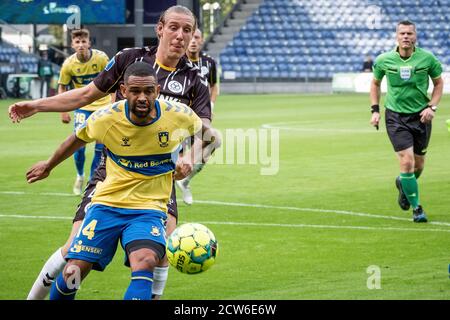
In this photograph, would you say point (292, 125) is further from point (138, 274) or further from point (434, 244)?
point (138, 274)

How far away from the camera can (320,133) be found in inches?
1001

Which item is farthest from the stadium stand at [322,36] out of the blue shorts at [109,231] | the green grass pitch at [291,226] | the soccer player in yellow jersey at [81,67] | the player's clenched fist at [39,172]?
the blue shorts at [109,231]

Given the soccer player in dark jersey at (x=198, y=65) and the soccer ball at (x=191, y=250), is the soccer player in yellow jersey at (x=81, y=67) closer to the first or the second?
the soccer player in dark jersey at (x=198, y=65)

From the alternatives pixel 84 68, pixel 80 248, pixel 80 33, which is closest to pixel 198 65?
pixel 80 33

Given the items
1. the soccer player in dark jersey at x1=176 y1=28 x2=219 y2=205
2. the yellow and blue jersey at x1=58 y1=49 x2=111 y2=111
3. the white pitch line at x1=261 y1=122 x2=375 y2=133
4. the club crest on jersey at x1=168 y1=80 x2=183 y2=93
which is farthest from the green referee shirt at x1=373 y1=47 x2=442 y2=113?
the white pitch line at x1=261 y1=122 x2=375 y2=133

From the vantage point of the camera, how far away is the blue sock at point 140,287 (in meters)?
6.56

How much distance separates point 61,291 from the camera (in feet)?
22.6

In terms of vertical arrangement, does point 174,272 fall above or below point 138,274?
below

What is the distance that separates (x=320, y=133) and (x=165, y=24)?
17.7m

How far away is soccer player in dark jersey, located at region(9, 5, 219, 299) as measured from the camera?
25.3 feet

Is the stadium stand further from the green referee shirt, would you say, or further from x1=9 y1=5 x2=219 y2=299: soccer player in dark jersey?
x1=9 y1=5 x2=219 y2=299: soccer player in dark jersey

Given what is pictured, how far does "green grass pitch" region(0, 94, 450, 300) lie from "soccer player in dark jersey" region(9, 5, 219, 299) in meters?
1.10

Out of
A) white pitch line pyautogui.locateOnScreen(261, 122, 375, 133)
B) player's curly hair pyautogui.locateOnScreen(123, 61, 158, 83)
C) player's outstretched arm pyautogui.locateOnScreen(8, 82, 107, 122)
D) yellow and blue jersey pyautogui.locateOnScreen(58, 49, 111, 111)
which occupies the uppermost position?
player's curly hair pyautogui.locateOnScreen(123, 61, 158, 83)
